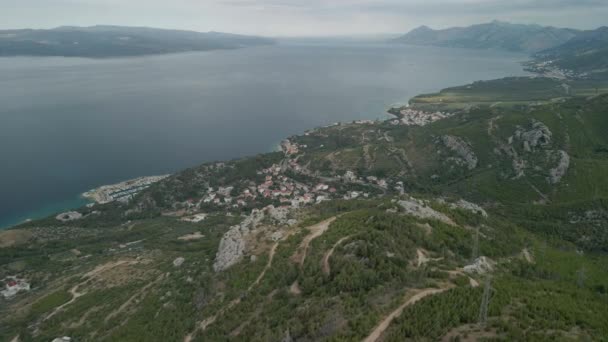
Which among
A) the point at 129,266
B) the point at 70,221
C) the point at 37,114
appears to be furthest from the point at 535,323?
the point at 37,114

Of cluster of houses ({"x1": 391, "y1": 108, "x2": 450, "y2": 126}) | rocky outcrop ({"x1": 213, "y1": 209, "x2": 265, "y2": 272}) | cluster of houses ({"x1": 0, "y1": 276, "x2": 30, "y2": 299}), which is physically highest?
cluster of houses ({"x1": 391, "y1": 108, "x2": 450, "y2": 126})

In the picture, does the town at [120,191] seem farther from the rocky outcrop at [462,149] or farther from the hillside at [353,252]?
the rocky outcrop at [462,149]

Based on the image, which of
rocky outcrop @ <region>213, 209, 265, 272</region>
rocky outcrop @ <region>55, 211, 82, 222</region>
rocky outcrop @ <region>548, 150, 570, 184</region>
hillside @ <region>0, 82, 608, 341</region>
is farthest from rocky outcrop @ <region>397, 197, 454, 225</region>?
rocky outcrop @ <region>55, 211, 82, 222</region>

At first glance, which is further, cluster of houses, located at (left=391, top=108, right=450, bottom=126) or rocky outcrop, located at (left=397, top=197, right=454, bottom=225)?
cluster of houses, located at (left=391, top=108, right=450, bottom=126)

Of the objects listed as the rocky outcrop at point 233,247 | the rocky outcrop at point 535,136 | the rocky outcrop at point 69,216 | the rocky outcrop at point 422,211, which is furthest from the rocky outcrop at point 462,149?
the rocky outcrop at point 69,216

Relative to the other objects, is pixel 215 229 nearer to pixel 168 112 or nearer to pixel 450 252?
pixel 450 252

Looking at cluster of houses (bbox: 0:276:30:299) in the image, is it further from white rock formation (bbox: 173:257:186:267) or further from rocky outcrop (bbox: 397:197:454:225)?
rocky outcrop (bbox: 397:197:454:225)
